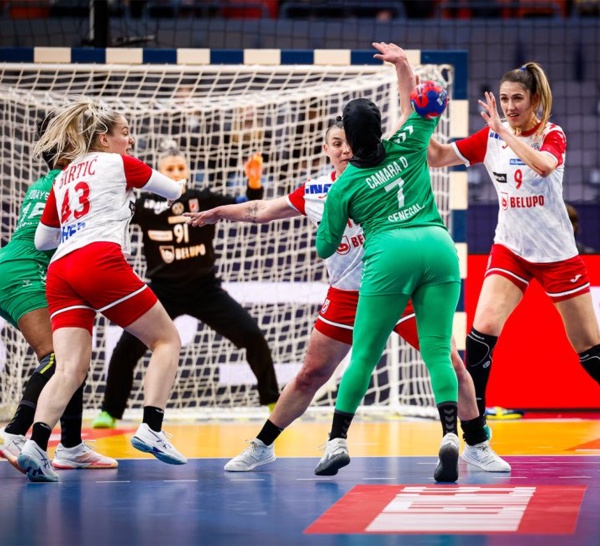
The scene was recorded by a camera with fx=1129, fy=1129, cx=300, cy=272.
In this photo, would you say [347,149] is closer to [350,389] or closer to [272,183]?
[350,389]

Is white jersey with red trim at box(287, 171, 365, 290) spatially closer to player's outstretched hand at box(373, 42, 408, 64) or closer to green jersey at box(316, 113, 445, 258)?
green jersey at box(316, 113, 445, 258)

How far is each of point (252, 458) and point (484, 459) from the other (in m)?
1.14

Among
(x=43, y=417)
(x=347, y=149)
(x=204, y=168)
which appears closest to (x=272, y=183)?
(x=204, y=168)

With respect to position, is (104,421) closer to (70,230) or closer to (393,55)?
(70,230)

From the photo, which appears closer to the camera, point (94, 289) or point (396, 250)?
point (396, 250)

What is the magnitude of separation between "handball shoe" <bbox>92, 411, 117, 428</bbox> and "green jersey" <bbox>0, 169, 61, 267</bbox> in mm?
2279

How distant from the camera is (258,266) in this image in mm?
9219

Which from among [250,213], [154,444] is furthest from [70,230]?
[154,444]

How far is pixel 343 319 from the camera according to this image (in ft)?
17.9

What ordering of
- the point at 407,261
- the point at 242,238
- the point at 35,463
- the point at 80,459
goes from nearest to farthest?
the point at 407,261 → the point at 35,463 → the point at 80,459 → the point at 242,238

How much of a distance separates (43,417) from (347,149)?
195 centimetres

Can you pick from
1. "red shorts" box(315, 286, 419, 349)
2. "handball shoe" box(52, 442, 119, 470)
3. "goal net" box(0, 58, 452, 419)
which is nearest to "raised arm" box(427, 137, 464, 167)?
"red shorts" box(315, 286, 419, 349)

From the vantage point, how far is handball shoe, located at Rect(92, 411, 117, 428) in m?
8.07

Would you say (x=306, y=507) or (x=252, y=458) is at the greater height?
(x=306, y=507)
